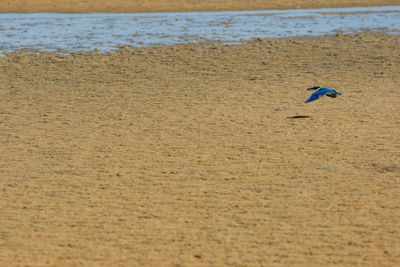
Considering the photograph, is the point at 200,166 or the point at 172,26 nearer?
the point at 200,166

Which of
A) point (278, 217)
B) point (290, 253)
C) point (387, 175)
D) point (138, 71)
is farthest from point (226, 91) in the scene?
point (290, 253)

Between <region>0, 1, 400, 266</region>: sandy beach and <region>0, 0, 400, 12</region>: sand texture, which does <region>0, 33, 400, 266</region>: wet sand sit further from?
<region>0, 0, 400, 12</region>: sand texture

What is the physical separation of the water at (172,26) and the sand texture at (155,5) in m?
1.31

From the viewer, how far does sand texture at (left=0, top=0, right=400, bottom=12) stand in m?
29.3

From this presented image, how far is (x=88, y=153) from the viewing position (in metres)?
8.34

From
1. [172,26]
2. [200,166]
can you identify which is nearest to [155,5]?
[172,26]

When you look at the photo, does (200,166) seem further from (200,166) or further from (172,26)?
(172,26)

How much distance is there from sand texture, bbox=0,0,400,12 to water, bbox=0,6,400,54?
1313 mm

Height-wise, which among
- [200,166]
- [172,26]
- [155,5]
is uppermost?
[155,5]

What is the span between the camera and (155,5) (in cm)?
3000

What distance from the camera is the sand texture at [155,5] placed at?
29.3 m

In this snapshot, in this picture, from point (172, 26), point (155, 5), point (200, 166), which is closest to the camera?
point (200, 166)

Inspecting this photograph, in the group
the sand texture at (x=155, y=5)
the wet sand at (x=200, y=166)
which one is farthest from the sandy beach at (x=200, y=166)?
the sand texture at (x=155, y=5)

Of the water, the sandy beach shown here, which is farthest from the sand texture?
the sandy beach
